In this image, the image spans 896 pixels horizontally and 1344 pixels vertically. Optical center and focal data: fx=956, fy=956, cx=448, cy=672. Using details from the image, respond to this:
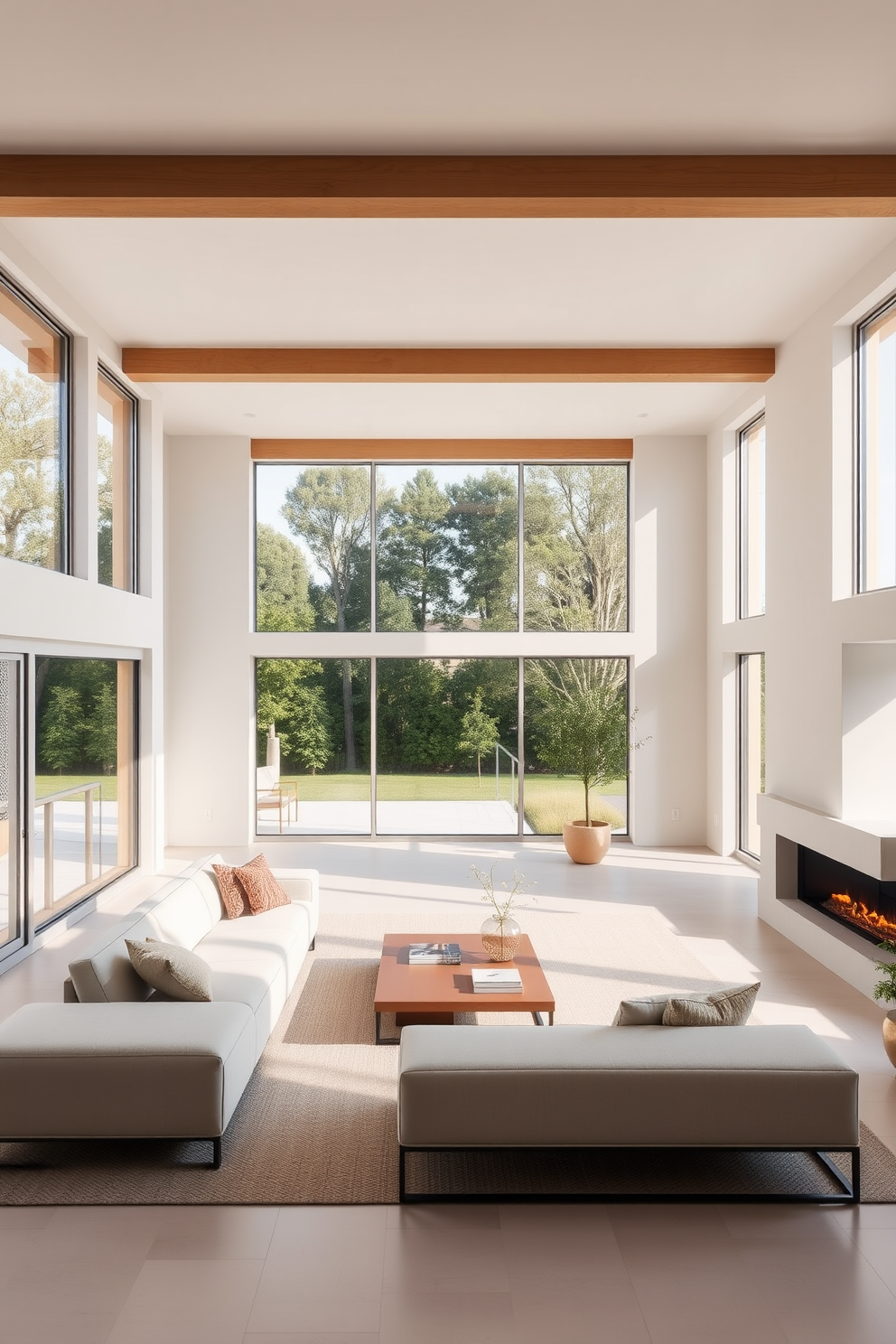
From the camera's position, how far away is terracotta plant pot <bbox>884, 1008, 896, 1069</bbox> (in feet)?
14.2

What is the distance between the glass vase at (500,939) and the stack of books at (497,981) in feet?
0.59

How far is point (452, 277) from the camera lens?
6156mm

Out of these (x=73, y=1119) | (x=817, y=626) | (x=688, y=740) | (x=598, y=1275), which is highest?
(x=817, y=626)

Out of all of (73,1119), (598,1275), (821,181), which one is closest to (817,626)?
(821,181)

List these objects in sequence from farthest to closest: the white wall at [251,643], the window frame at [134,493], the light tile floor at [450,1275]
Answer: the white wall at [251,643], the window frame at [134,493], the light tile floor at [450,1275]

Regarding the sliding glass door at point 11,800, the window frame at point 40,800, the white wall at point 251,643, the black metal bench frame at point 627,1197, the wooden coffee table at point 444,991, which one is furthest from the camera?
the white wall at point 251,643

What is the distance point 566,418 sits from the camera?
377 inches

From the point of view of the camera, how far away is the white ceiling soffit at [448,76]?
3.68 metres

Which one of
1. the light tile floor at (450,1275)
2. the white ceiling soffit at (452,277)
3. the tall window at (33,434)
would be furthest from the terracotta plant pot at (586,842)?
the light tile floor at (450,1275)

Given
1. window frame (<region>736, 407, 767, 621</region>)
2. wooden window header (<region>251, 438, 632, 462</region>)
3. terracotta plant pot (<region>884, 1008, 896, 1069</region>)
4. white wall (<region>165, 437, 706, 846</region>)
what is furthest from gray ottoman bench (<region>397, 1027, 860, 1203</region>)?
wooden window header (<region>251, 438, 632, 462</region>)

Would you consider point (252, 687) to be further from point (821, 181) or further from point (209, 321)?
point (821, 181)

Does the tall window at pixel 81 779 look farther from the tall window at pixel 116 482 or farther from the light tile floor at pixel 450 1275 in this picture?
the light tile floor at pixel 450 1275

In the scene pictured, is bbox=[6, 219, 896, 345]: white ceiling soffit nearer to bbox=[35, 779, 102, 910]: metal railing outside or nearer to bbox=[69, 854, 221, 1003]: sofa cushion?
bbox=[35, 779, 102, 910]: metal railing outside

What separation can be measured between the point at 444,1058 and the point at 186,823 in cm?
742
